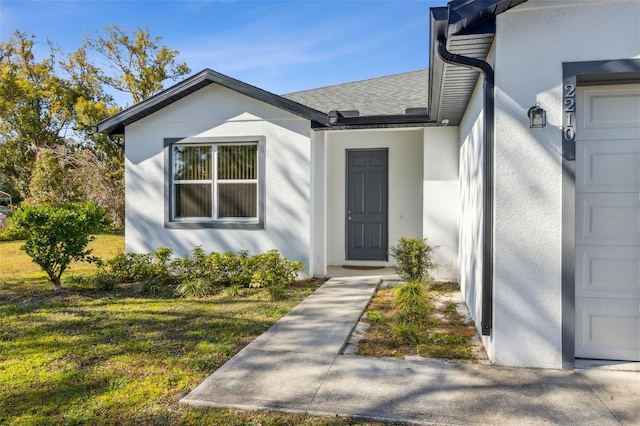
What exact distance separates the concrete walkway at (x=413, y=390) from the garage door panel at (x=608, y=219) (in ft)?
3.72

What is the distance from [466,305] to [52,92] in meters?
25.8

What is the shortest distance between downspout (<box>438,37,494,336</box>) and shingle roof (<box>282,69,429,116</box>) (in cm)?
454

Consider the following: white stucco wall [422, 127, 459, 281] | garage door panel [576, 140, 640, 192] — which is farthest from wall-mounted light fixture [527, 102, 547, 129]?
white stucco wall [422, 127, 459, 281]

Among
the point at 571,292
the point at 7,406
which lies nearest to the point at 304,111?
the point at 571,292

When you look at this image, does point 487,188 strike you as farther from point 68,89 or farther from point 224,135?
point 68,89

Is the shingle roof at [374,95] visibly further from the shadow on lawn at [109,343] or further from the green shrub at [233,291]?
the shadow on lawn at [109,343]

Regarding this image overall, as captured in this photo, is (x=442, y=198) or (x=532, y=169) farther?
(x=442, y=198)

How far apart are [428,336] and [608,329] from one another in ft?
5.48

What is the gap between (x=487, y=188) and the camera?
3947 mm

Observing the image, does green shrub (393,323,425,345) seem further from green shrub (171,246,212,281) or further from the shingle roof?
the shingle roof

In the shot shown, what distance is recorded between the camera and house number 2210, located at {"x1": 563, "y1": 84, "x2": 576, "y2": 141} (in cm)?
356

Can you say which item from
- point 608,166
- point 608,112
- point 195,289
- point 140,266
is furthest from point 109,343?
point 608,112

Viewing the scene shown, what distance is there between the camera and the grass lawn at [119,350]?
295 centimetres

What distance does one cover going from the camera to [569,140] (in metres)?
3.58
